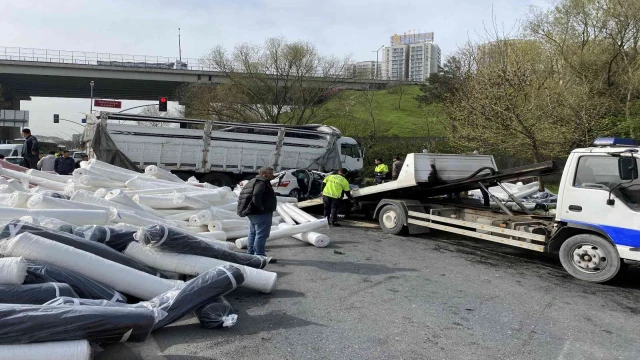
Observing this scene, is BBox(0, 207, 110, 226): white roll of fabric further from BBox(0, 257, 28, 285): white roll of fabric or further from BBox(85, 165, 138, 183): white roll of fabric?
BBox(85, 165, 138, 183): white roll of fabric

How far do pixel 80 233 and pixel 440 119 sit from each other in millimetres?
24443

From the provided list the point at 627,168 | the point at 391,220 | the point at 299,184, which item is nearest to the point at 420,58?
the point at 299,184

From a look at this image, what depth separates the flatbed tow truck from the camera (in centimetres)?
691

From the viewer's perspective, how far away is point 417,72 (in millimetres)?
82938

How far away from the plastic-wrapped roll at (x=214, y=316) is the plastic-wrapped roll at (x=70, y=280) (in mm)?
833

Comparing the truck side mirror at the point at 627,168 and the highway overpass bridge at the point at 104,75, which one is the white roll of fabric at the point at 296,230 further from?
the highway overpass bridge at the point at 104,75

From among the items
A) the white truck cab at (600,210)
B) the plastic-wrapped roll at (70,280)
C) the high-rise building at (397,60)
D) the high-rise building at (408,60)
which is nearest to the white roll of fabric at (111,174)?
the plastic-wrapped roll at (70,280)

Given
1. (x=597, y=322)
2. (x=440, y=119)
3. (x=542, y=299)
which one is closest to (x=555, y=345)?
(x=597, y=322)

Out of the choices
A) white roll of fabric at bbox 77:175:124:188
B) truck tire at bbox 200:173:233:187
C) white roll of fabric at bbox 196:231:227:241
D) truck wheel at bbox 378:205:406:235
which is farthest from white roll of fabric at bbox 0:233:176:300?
truck tire at bbox 200:173:233:187

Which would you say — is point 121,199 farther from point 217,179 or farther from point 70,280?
point 217,179

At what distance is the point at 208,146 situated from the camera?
2066 centimetres

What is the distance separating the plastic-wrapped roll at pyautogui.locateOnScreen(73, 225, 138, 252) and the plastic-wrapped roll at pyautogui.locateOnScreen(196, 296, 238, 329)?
5.88 feet

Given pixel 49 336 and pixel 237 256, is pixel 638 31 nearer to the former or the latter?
pixel 237 256

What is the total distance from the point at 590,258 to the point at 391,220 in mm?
4496
